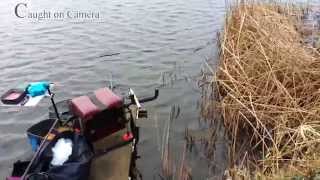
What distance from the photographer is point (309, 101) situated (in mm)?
5441

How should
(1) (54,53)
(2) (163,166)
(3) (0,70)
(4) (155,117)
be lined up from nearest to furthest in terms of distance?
(2) (163,166) → (4) (155,117) → (3) (0,70) → (1) (54,53)

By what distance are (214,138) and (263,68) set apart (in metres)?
1.22

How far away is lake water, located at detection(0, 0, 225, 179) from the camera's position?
6133 mm

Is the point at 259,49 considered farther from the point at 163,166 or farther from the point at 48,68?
the point at 48,68

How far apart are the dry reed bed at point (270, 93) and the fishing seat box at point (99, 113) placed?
167cm

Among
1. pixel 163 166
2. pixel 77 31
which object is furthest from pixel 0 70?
pixel 163 166

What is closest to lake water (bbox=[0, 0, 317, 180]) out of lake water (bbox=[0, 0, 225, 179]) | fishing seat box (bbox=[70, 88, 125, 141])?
lake water (bbox=[0, 0, 225, 179])

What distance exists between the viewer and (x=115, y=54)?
9.08 metres

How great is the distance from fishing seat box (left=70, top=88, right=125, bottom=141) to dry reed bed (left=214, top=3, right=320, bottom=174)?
1.67 meters

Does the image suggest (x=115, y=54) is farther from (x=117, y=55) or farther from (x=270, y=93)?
(x=270, y=93)

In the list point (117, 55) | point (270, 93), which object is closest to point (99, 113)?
point (270, 93)

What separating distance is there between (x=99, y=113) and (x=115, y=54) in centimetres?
489

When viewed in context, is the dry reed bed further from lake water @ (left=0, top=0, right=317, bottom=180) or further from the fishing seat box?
the fishing seat box

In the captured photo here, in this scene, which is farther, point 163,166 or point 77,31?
point 77,31
